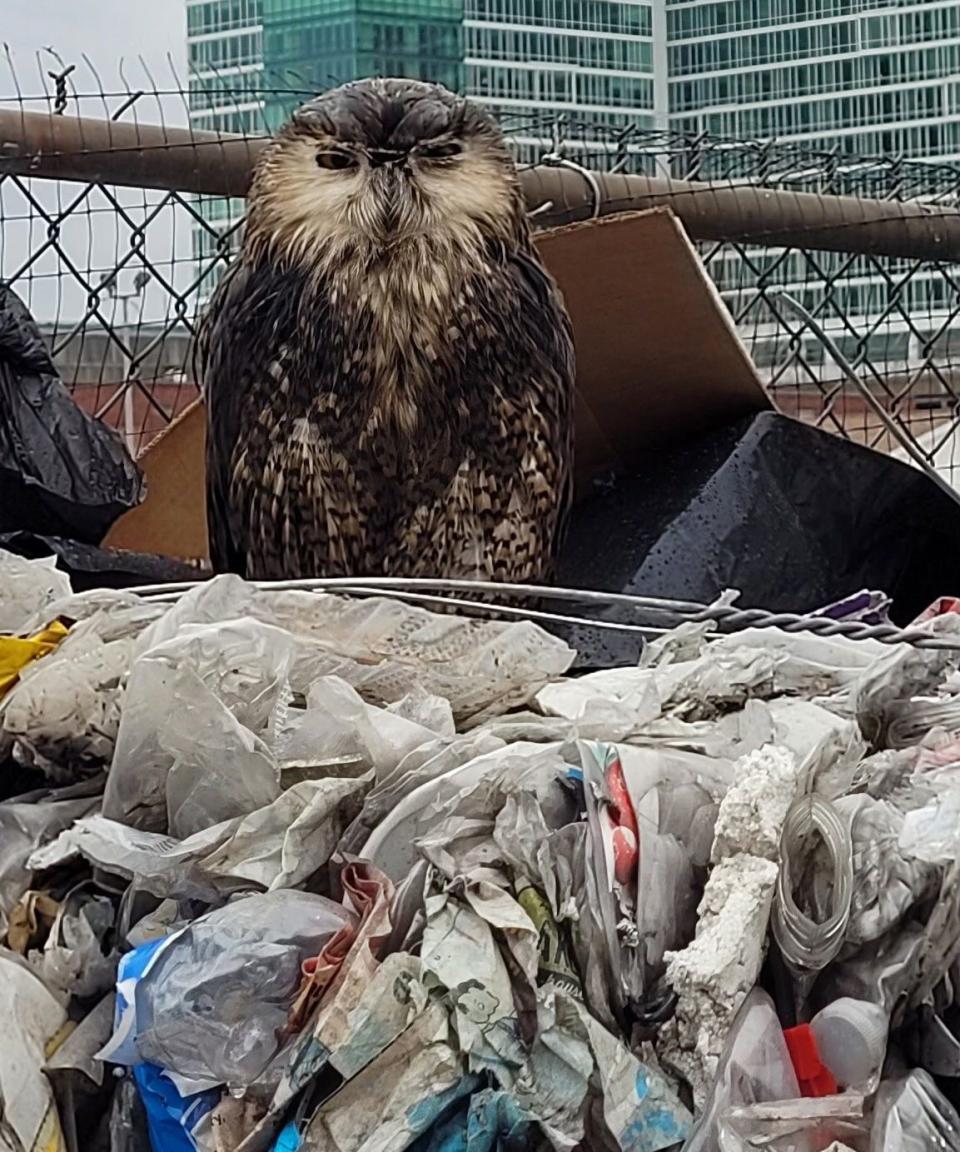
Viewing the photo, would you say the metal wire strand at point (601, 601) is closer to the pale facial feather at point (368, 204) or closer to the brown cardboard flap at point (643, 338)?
the pale facial feather at point (368, 204)

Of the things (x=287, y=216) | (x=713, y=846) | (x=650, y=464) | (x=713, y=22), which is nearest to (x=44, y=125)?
(x=287, y=216)

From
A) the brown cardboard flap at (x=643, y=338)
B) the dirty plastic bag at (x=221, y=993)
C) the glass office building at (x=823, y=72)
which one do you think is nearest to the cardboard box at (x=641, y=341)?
the brown cardboard flap at (x=643, y=338)

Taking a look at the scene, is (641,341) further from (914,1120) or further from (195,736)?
(914,1120)

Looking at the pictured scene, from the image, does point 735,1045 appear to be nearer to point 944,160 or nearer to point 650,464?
point 650,464

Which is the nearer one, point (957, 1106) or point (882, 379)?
point (957, 1106)

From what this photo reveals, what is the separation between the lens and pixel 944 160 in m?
3.56

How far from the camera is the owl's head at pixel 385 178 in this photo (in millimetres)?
2283

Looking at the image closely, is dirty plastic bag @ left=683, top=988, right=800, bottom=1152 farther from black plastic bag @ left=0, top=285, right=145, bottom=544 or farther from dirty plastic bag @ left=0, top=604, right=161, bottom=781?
black plastic bag @ left=0, top=285, right=145, bottom=544

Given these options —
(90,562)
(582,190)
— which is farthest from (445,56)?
(90,562)

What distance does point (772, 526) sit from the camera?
2508mm

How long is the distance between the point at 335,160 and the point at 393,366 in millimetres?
326

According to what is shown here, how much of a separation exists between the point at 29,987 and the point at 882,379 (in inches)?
112

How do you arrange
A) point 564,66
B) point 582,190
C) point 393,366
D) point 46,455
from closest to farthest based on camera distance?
point 393,366 < point 46,455 < point 582,190 < point 564,66

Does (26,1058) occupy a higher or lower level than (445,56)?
lower
